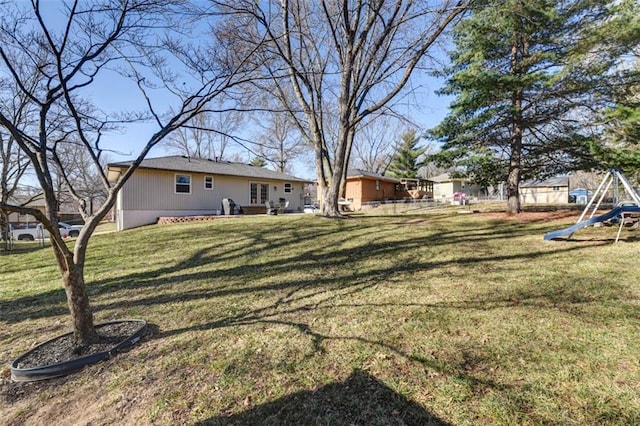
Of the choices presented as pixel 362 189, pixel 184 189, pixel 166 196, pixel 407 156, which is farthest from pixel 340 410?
pixel 407 156

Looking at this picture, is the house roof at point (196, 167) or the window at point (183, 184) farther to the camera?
the window at point (183, 184)

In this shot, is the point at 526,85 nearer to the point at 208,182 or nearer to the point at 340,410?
the point at 340,410

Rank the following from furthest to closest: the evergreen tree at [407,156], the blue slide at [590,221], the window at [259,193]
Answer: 1. the evergreen tree at [407,156]
2. the window at [259,193]
3. the blue slide at [590,221]

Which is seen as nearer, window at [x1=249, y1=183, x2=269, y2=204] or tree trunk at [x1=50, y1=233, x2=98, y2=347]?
tree trunk at [x1=50, y1=233, x2=98, y2=347]

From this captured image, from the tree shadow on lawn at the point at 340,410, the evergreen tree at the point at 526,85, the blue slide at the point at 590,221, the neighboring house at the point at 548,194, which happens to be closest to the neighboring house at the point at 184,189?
the evergreen tree at the point at 526,85

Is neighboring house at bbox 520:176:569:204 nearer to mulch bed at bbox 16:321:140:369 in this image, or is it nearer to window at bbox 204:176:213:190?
window at bbox 204:176:213:190

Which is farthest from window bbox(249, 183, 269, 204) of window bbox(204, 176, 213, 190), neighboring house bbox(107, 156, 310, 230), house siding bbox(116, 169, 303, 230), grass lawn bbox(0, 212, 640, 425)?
grass lawn bbox(0, 212, 640, 425)

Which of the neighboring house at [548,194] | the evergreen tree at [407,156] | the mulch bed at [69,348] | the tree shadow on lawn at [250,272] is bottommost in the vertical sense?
the mulch bed at [69,348]

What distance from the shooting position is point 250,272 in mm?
5465

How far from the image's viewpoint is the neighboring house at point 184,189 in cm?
1441

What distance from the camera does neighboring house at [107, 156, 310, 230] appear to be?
47.3 feet

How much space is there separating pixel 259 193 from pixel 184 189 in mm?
4836

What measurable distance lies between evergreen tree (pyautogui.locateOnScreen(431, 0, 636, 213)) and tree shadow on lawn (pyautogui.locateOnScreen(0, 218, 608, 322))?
169 inches

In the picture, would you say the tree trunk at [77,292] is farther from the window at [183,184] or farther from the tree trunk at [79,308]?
the window at [183,184]
